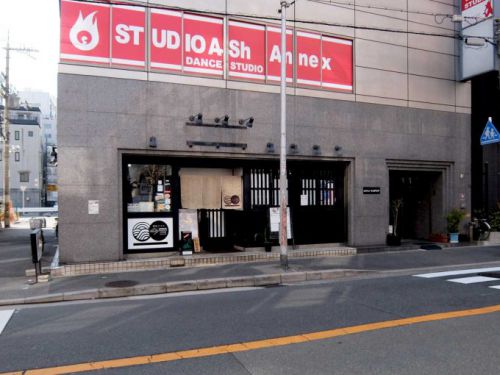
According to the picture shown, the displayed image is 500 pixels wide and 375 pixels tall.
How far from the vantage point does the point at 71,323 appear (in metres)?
6.68

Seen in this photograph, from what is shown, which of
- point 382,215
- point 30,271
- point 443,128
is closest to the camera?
point 30,271

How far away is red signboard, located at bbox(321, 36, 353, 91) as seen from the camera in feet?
47.8

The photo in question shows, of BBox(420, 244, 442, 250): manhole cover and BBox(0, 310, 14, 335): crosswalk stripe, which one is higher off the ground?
BBox(420, 244, 442, 250): manhole cover

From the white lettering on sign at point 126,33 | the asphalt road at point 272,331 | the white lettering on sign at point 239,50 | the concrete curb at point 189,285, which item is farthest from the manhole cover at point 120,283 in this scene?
the white lettering on sign at point 239,50

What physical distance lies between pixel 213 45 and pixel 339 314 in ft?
29.8

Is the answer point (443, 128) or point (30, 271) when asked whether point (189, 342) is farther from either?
point (443, 128)

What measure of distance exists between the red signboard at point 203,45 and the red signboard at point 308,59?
2717mm

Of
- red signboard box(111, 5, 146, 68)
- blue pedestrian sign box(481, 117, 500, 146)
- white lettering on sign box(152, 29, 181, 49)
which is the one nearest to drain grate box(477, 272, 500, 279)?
blue pedestrian sign box(481, 117, 500, 146)

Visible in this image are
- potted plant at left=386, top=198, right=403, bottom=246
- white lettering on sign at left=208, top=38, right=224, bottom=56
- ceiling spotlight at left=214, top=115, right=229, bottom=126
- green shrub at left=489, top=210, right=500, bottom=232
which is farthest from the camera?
green shrub at left=489, top=210, right=500, bottom=232

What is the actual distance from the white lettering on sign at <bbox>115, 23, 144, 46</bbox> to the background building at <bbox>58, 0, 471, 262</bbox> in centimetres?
3

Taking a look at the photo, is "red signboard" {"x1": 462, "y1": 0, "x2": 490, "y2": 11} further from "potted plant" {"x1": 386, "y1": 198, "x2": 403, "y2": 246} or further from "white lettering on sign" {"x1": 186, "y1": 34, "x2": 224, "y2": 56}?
"white lettering on sign" {"x1": 186, "y1": 34, "x2": 224, "y2": 56}

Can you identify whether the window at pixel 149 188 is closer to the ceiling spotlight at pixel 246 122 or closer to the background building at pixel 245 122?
the background building at pixel 245 122

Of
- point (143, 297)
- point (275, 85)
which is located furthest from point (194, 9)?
point (143, 297)

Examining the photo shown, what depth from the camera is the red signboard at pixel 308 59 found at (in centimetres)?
1410
